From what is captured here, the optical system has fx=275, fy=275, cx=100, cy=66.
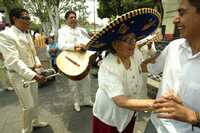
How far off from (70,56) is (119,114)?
7.87 ft

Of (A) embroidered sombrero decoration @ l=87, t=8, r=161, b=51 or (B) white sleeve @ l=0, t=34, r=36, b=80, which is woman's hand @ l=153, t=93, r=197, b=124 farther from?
(B) white sleeve @ l=0, t=34, r=36, b=80

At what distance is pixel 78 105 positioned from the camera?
197 inches

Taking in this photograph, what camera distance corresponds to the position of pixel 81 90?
5.24 meters

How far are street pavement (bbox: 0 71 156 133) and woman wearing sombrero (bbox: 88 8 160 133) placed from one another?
209 cm

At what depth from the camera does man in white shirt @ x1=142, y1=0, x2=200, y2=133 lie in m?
1.25

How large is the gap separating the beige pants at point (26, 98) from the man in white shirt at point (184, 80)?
235cm

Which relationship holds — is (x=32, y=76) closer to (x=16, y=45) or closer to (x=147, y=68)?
(x=16, y=45)

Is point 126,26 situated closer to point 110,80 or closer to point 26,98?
point 110,80

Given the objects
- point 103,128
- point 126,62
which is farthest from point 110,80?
point 103,128

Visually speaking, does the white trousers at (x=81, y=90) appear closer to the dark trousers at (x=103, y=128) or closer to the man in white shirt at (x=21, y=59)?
the man in white shirt at (x=21, y=59)

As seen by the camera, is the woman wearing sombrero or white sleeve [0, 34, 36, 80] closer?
the woman wearing sombrero

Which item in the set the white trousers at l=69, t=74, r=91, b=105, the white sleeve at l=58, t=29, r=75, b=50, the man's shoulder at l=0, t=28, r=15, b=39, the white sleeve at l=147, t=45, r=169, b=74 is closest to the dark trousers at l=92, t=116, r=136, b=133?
the white sleeve at l=147, t=45, r=169, b=74

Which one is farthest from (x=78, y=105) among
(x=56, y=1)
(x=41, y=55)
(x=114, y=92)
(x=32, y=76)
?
(x=56, y=1)

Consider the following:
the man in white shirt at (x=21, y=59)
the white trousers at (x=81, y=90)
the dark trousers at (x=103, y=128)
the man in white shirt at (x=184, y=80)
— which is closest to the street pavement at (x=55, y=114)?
the white trousers at (x=81, y=90)
